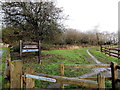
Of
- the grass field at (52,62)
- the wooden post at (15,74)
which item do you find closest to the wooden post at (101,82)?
the wooden post at (15,74)

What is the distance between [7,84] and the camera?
239cm

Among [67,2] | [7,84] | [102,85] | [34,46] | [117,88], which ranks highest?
[67,2]

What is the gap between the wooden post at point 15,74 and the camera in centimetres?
199

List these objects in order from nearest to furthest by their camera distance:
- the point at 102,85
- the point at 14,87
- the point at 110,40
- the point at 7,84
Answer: the point at 102,85 < the point at 14,87 < the point at 7,84 < the point at 110,40

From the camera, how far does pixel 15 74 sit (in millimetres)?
2020

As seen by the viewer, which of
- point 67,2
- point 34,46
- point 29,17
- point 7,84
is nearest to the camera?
point 7,84

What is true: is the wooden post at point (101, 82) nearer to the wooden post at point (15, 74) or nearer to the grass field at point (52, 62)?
the wooden post at point (15, 74)

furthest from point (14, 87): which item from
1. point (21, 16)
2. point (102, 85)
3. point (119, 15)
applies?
point (119, 15)

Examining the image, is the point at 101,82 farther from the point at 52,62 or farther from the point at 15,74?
the point at 52,62

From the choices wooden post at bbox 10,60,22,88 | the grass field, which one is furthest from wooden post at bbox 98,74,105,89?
the grass field

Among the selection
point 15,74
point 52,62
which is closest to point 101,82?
point 15,74

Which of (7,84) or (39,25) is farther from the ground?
(39,25)

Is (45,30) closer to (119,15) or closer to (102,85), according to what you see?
(119,15)

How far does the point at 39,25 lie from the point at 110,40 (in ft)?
141
